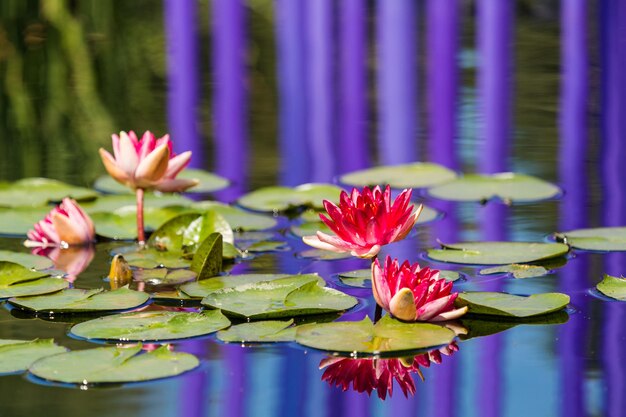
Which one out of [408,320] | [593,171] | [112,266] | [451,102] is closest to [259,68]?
[451,102]

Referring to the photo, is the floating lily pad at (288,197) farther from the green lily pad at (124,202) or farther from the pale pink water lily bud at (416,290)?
the pale pink water lily bud at (416,290)

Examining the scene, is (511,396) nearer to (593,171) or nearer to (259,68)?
(593,171)

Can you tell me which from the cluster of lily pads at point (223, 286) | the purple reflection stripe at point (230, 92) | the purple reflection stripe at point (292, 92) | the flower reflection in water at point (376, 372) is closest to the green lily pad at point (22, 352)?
the cluster of lily pads at point (223, 286)

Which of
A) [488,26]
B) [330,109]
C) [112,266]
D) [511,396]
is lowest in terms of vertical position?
[511,396]

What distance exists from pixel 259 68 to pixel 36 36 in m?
1.61

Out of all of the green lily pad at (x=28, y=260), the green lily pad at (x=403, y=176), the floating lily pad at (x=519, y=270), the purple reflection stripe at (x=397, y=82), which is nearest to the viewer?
the floating lily pad at (x=519, y=270)

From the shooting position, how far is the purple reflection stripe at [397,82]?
4023 mm

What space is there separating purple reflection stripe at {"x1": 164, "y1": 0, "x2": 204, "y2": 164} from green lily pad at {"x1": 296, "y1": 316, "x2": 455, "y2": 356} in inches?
71.9

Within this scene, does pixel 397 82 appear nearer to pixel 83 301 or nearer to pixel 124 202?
pixel 124 202

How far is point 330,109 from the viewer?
4.66 meters

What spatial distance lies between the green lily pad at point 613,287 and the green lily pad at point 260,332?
602 millimetres

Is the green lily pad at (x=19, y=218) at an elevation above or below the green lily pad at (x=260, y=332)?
above

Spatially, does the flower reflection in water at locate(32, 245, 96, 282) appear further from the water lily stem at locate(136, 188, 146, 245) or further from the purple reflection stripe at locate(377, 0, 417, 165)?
the purple reflection stripe at locate(377, 0, 417, 165)

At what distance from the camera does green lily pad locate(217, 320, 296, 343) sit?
2.03m
